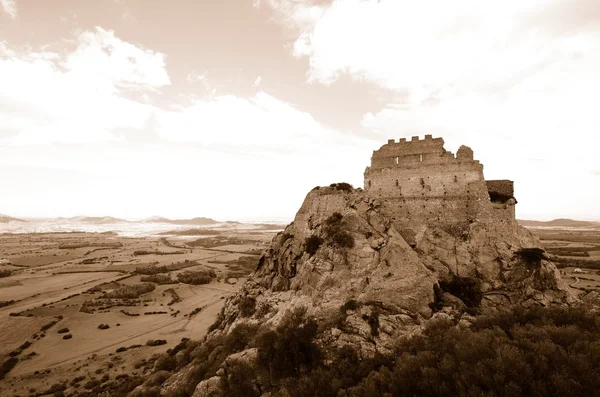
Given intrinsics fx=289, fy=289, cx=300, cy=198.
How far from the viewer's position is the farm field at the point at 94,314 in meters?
32.3

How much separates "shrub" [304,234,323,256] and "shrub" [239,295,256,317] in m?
6.61

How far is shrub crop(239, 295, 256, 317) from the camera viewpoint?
78.9 feet

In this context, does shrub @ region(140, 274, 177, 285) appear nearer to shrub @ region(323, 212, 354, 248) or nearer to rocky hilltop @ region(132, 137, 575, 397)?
rocky hilltop @ region(132, 137, 575, 397)

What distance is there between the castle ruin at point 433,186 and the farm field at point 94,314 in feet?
105

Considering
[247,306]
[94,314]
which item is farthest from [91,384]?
[94,314]

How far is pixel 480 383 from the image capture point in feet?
29.9

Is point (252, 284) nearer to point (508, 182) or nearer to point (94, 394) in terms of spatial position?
point (94, 394)

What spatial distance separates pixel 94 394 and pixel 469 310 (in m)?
31.8

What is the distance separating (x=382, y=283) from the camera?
1845cm

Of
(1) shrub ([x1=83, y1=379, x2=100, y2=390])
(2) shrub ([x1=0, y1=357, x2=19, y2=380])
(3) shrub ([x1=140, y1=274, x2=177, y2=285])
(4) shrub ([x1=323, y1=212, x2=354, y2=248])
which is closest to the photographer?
(4) shrub ([x1=323, y1=212, x2=354, y2=248])

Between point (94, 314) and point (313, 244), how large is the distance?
5149 cm

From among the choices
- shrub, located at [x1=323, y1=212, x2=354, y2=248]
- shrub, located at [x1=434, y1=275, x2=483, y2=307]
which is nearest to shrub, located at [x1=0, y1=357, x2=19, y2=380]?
shrub, located at [x1=323, y1=212, x2=354, y2=248]

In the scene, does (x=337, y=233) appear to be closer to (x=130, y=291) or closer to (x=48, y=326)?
(x=48, y=326)

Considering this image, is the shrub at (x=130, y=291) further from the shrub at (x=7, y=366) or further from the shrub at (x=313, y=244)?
the shrub at (x=313, y=244)
